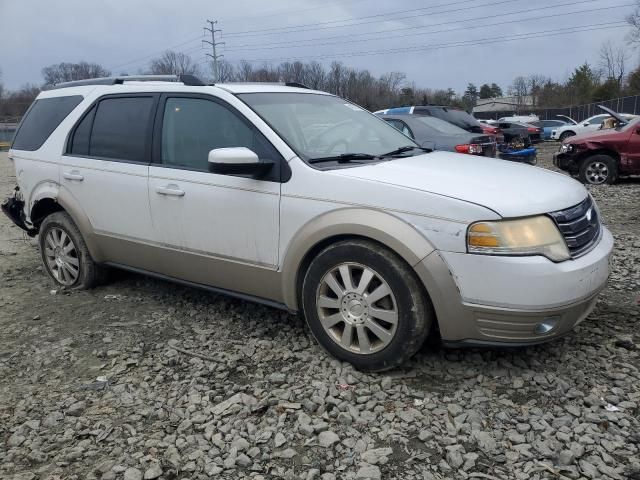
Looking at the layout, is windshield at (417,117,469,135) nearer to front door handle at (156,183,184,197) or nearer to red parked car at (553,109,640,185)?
red parked car at (553,109,640,185)

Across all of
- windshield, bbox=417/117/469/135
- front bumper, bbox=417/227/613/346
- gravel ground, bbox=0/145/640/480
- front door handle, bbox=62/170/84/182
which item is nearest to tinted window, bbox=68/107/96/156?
front door handle, bbox=62/170/84/182

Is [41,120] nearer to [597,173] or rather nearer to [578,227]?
[578,227]

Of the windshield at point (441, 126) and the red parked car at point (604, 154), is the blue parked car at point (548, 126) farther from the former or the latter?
the windshield at point (441, 126)

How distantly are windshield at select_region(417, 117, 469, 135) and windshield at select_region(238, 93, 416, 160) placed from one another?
524 centimetres

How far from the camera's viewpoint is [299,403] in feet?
10.0

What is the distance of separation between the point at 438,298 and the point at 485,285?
26cm

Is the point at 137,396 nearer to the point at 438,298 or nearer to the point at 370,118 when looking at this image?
the point at 438,298

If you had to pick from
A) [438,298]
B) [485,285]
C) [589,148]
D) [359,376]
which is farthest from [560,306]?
[589,148]

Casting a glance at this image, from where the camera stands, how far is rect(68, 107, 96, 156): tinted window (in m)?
4.64

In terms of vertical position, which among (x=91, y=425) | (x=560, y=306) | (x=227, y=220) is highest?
(x=227, y=220)

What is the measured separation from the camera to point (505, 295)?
284 centimetres

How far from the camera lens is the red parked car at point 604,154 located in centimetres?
1059

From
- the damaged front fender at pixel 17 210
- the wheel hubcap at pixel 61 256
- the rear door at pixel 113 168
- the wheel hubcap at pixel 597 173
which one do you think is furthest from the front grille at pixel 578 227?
the wheel hubcap at pixel 597 173

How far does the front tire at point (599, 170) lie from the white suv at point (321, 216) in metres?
8.10
